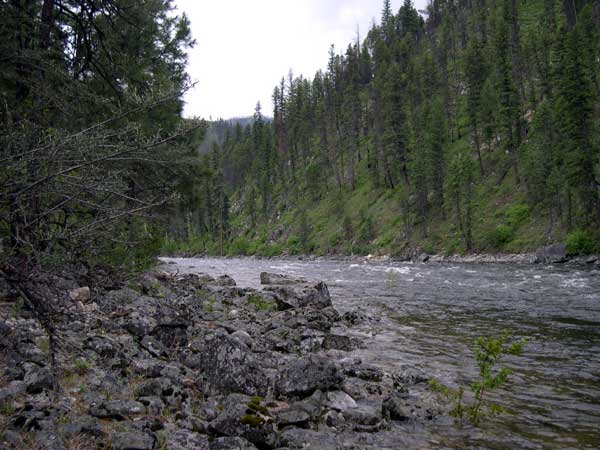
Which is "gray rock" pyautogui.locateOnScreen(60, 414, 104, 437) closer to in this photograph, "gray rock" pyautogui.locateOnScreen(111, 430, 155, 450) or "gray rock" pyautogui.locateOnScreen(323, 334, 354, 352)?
"gray rock" pyautogui.locateOnScreen(111, 430, 155, 450)

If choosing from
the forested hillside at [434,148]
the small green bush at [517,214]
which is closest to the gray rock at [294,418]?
the forested hillside at [434,148]

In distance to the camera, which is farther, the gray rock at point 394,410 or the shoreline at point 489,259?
the shoreline at point 489,259

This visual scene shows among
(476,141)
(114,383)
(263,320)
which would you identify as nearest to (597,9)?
(476,141)

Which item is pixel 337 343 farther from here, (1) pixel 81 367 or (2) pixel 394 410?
(1) pixel 81 367

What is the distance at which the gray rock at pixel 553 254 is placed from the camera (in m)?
34.8

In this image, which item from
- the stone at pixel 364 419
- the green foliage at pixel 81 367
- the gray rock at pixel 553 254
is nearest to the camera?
the green foliage at pixel 81 367

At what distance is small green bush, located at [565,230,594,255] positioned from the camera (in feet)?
112

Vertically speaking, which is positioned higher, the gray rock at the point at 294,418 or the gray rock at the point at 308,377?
the gray rock at the point at 308,377

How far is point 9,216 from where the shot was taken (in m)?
3.32

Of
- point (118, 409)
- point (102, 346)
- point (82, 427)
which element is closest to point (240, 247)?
point (102, 346)

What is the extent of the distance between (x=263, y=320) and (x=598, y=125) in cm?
4300

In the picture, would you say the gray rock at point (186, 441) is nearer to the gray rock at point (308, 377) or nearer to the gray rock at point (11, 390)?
the gray rock at point (11, 390)

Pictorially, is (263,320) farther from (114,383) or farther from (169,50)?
(169,50)

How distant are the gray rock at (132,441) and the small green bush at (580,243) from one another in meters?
38.4
